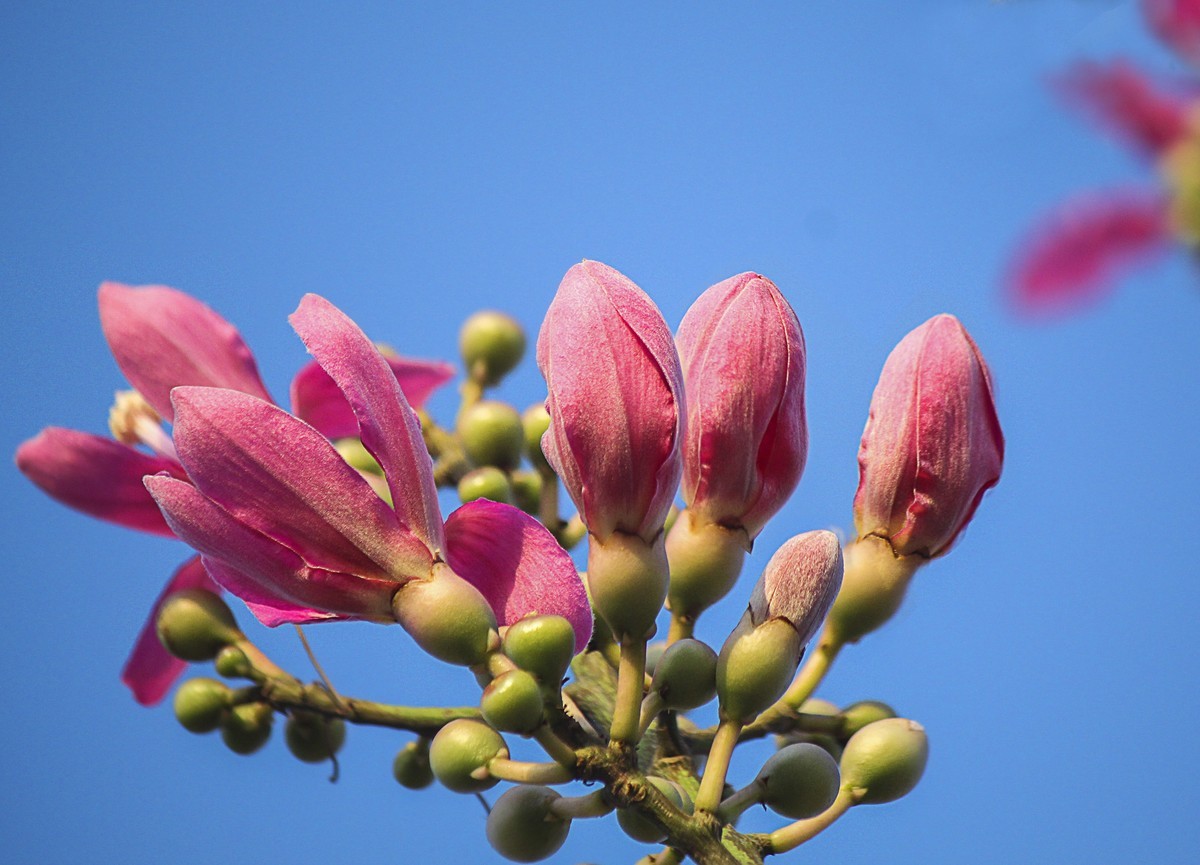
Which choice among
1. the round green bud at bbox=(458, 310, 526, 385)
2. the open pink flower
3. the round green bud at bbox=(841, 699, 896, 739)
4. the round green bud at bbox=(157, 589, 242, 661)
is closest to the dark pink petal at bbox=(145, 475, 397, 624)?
the open pink flower

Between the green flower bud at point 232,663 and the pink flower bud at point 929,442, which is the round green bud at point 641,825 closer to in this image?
the pink flower bud at point 929,442

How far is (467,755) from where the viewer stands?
2.67 feet

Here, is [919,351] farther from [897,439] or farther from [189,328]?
[189,328]

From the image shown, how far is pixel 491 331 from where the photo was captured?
66.2 inches

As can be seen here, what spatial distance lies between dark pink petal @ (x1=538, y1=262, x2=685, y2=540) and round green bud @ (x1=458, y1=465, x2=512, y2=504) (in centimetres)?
43

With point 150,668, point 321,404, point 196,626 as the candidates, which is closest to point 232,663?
point 196,626

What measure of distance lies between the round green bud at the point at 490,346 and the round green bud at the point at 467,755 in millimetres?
905

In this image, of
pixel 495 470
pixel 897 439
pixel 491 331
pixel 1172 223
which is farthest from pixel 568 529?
pixel 1172 223

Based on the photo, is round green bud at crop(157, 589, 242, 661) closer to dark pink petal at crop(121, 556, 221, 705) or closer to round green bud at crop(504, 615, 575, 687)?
dark pink petal at crop(121, 556, 221, 705)

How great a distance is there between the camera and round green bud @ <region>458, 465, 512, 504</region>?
1309mm

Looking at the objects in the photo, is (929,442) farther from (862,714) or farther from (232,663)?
(232,663)

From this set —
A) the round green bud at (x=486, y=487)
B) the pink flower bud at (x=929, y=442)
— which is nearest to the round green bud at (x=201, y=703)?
the round green bud at (x=486, y=487)

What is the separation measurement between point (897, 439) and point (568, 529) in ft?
1.66

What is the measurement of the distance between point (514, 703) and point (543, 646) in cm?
4
